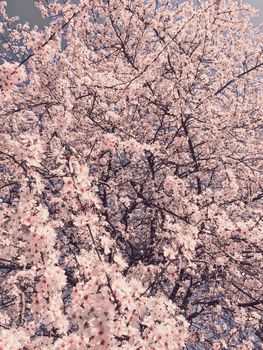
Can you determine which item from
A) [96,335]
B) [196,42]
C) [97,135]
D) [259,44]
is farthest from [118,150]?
[259,44]

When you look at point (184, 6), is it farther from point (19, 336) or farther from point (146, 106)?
point (19, 336)

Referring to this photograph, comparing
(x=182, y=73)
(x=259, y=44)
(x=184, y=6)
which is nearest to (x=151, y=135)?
(x=182, y=73)

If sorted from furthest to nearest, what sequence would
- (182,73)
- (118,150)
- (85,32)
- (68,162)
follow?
(85,32), (182,73), (118,150), (68,162)

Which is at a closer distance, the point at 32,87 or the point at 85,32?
the point at 32,87

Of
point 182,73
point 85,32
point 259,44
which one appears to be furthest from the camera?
point 259,44

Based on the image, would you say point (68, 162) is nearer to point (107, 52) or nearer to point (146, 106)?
point (146, 106)

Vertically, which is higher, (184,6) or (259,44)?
(259,44)

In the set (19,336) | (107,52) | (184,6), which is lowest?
(19,336)
